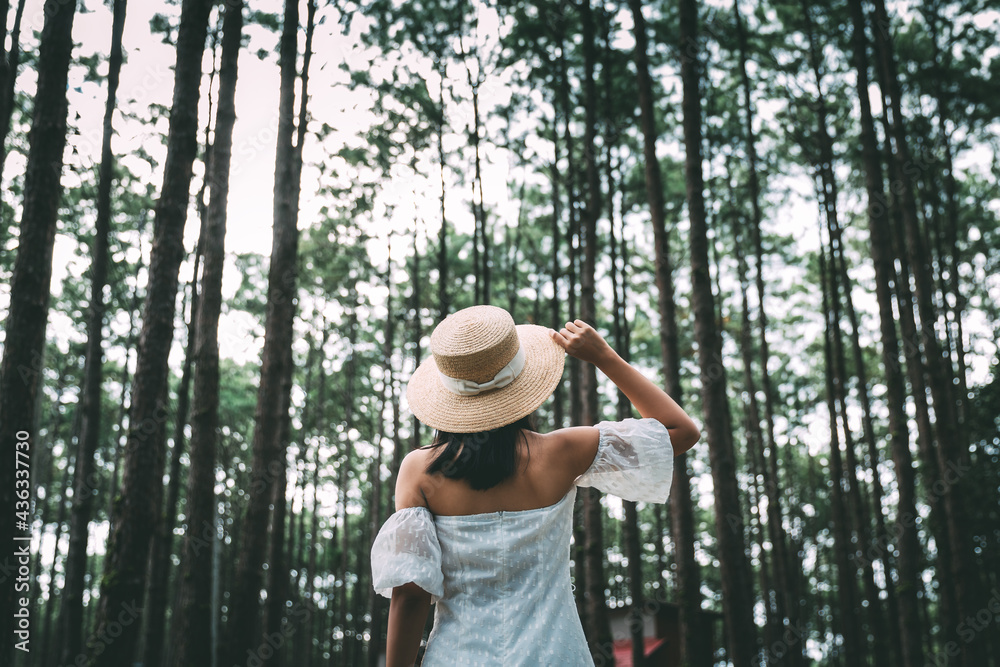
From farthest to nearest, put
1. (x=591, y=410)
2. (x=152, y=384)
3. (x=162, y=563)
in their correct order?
(x=162, y=563)
(x=591, y=410)
(x=152, y=384)

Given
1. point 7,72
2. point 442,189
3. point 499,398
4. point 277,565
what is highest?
point 442,189

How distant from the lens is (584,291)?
33.7 feet

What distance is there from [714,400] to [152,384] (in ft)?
17.9

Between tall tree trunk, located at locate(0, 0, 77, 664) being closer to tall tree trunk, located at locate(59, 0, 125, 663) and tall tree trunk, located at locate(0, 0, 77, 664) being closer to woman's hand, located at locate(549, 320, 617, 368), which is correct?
tall tree trunk, located at locate(59, 0, 125, 663)

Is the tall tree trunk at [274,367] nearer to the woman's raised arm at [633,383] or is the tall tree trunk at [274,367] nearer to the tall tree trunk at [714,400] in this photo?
the tall tree trunk at [714,400]

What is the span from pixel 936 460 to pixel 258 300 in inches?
738

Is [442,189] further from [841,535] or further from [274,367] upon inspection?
[841,535]

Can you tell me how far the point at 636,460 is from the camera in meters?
1.96

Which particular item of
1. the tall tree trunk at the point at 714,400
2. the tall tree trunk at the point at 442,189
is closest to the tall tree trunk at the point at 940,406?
the tall tree trunk at the point at 714,400

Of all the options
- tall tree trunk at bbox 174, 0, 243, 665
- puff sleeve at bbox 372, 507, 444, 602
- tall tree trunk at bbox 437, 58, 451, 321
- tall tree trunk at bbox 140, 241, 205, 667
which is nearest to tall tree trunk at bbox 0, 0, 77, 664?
tall tree trunk at bbox 174, 0, 243, 665

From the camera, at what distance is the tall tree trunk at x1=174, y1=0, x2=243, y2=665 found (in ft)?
25.5

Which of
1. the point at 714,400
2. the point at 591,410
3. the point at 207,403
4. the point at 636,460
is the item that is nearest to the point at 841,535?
the point at 591,410

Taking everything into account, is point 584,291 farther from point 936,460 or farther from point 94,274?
point 94,274

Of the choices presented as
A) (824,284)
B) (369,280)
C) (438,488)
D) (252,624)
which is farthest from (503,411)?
(369,280)
